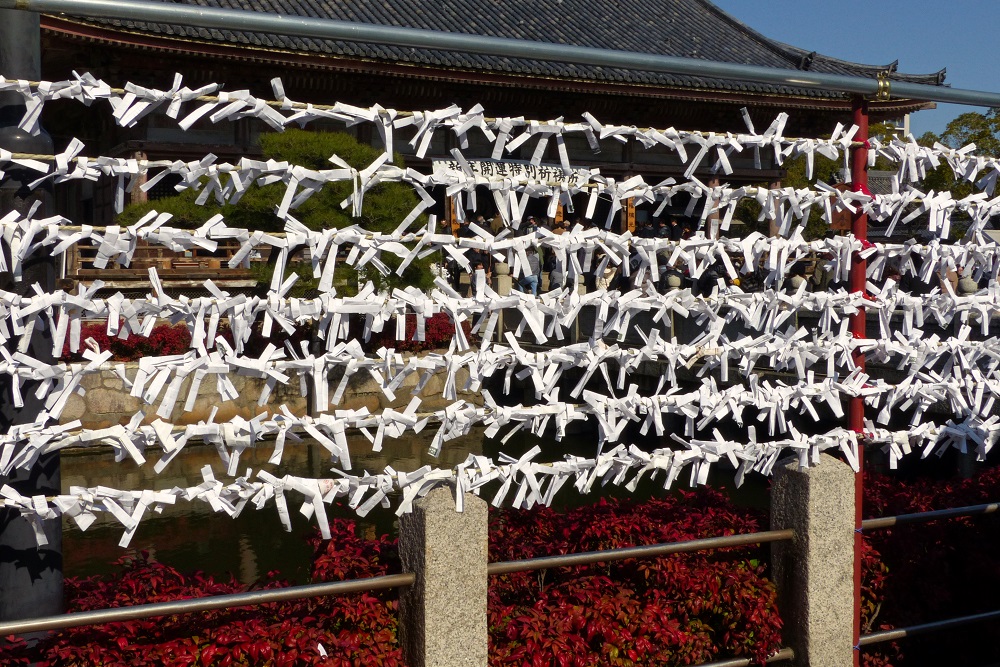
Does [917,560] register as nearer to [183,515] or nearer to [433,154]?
[183,515]

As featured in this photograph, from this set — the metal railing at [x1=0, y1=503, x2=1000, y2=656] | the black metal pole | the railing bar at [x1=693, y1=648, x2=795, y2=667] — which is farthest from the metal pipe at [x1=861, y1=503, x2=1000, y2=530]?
the black metal pole

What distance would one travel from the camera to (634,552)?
2.64 m

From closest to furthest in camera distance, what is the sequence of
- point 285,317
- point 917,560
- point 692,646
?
point 285,317 → point 692,646 → point 917,560

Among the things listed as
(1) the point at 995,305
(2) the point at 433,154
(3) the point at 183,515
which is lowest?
(3) the point at 183,515

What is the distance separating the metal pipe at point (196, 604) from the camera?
2.07 m

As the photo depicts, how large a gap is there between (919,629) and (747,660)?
60cm

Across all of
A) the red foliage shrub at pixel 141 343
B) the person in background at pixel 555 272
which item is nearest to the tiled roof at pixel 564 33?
the person in background at pixel 555 272

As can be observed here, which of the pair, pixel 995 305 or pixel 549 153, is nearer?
pixel 995 305

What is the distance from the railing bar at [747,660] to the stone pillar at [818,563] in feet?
0.10

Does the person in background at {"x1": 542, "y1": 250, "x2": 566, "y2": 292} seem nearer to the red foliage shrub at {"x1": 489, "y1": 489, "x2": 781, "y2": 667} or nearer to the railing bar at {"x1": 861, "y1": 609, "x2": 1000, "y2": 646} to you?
the red foliage shrub at {"x1": 489, "y1": 489, "x2": 781, "y2": 667}

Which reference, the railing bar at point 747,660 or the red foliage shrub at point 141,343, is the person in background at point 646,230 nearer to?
the railing bar at point 747,660

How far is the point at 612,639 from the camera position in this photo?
2732mm

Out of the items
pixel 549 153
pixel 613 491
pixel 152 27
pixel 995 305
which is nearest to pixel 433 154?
pixel 549 153

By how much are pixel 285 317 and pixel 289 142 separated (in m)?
10.1
